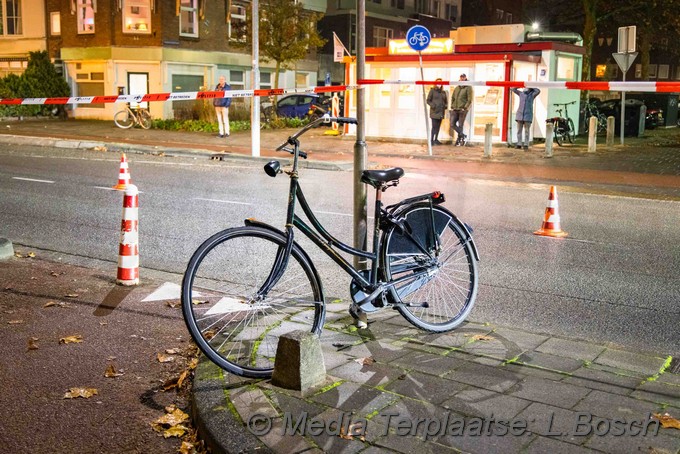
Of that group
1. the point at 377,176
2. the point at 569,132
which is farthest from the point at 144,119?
the point at 377,176

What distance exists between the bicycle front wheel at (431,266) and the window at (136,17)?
3440 centimetres

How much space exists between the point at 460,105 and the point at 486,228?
14.7m

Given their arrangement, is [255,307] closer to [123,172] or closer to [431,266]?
[431,266]

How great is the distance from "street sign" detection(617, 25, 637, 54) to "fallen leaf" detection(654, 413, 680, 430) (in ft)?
64.4

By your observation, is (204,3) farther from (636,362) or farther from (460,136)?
(636,362)

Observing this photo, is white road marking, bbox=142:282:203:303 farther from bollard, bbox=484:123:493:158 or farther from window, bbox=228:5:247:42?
window, bbox=228:5:247:42

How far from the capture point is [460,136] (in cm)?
2517

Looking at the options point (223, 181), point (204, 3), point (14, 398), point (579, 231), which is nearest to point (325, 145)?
point (223, 181)

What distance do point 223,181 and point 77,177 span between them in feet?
9.36

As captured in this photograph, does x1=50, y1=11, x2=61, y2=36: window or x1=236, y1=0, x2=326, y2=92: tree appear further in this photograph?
x1=50, y1=11, x2=61, y2=36: window

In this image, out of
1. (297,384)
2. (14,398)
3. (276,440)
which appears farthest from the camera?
(14,398)

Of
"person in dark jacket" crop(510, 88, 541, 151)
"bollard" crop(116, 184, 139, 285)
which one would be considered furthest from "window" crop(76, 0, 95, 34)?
"bollard" crop(116, 184, 139, 285)

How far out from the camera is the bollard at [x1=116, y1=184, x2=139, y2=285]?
7.27 metres

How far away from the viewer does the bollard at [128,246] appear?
23.9 ft
